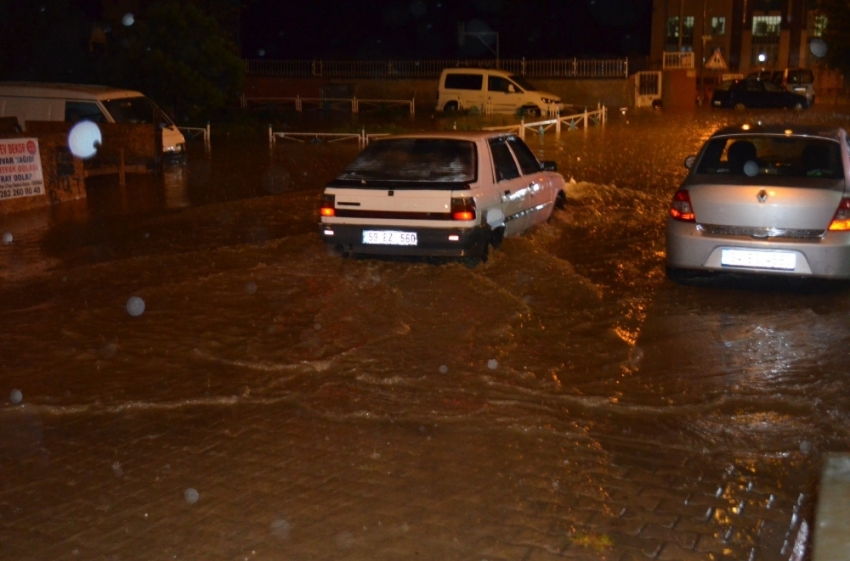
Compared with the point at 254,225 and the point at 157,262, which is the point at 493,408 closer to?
the point at 157,262

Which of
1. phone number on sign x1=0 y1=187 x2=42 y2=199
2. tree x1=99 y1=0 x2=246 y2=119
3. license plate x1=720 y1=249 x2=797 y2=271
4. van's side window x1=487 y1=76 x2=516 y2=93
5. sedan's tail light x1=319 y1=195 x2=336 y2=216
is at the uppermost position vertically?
tree x1=99 y1=0 x2=246 y2=119

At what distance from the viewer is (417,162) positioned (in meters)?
10.3

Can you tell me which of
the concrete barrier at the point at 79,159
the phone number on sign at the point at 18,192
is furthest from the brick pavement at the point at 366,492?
the concrete barrier at the point at 79,159

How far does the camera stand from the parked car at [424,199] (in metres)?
9.76

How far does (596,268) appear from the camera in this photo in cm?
1078

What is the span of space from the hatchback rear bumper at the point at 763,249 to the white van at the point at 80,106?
1303 cm

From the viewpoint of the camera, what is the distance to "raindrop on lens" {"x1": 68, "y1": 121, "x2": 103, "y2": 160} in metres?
16.5

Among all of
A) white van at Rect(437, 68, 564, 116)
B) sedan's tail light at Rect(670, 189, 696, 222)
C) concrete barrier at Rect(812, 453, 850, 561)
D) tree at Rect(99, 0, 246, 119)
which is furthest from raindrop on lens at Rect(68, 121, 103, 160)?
white van at Rect(437, 68, 564, 116)

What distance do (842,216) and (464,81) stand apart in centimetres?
2749

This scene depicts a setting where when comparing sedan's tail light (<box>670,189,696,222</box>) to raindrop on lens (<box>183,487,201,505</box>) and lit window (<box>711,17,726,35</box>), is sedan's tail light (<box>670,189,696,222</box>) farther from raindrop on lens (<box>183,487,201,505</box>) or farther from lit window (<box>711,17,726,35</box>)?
lit window (<box>711,17,726,35</box>)

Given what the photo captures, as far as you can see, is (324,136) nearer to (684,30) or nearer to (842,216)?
(842,216)

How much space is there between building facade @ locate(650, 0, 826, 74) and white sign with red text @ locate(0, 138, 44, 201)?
1936 inches

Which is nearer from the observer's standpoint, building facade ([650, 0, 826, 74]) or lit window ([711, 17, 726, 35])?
building facade ([650, 0, 826, 74])

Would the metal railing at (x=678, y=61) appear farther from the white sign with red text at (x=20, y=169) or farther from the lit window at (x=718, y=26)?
the white sign with red text at (x=20, y=169)
